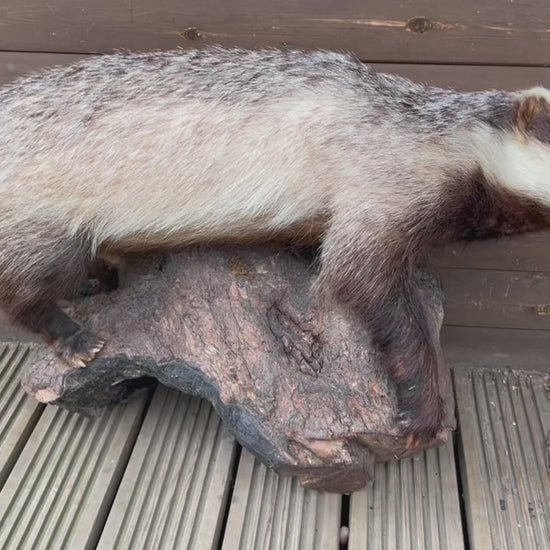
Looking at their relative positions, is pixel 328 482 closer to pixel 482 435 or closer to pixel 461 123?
pixel 482 435

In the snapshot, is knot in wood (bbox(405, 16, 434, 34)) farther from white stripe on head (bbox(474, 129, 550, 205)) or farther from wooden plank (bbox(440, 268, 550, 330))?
wooden plank (bbox(440, 268, 550, 330))

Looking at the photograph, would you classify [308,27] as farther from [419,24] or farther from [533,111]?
[533,111]

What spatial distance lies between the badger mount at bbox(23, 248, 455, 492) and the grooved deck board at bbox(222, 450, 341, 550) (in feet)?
0.21

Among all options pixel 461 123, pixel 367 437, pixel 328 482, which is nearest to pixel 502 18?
pixel 461 123

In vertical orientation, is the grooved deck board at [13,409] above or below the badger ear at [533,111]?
below

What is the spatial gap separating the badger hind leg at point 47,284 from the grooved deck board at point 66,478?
0.31m

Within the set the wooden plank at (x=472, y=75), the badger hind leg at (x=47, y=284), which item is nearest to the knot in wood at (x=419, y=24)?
the wooden plank at (x=472, y=75)

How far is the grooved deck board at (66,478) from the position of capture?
1.71 meters

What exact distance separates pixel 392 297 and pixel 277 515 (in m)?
0.69

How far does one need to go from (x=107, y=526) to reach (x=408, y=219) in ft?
3.81

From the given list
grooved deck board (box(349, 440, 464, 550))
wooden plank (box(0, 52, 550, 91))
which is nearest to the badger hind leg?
grooved deck board (box(349, 440, 464, 550))

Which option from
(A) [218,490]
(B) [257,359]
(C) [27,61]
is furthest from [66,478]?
(C) [27,61]

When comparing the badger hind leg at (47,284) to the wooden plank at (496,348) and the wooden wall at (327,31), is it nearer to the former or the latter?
the wooden wall at (327,31)

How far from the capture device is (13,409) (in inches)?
Answer: 83.7
